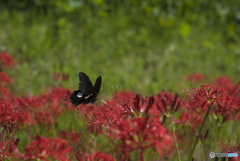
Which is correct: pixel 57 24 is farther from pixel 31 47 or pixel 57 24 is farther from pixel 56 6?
pixel 31 47

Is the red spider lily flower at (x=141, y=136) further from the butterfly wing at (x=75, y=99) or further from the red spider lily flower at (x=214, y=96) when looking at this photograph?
the butterfly wing at (x=75, y=99)

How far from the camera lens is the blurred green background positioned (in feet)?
12.6

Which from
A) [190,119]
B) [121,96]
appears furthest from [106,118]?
[121,96]

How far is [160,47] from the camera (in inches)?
201

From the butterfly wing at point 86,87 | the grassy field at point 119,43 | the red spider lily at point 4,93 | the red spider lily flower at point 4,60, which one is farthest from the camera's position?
the grassy field at point 119,43

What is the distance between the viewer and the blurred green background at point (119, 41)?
386cm

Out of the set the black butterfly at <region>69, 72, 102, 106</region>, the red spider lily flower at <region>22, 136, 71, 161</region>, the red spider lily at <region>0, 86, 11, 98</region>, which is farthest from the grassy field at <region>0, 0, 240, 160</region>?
the red spider lily flower at <region>22, 136, 71, 161</region>

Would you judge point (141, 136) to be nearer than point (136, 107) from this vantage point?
Yes

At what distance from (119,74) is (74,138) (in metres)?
2.59

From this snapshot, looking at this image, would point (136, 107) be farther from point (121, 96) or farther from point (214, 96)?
point (121, 96)

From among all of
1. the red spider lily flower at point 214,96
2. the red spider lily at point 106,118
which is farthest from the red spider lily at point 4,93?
the red spider lily flower at point 214,96

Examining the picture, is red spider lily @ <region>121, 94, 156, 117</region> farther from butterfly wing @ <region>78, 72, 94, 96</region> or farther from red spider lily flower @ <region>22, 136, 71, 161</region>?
butterfly wing @ <region>78, 72, 94, 96</region>

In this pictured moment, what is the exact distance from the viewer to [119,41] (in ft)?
15.9

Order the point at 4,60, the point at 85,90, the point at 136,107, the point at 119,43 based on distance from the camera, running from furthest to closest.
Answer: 1. the point at 119,43
2. the point at 4,60
3. the point at 85,90
4. the point at 136,107
